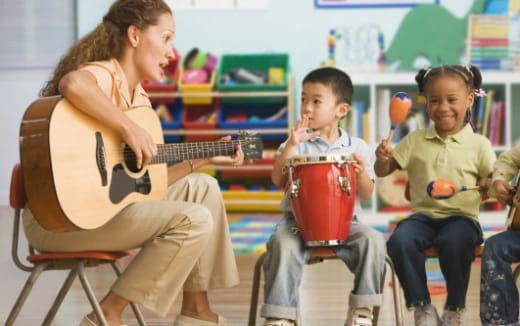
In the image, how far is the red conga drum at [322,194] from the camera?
102 inches

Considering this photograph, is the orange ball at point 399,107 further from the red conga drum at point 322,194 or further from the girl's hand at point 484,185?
the girl's hand at point 484,185

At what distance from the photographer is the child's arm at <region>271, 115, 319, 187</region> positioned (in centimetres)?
267

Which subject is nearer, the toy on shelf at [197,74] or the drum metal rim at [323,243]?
the drum metal rim at [323,243]

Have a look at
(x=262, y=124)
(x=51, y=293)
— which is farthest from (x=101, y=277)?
(x=262, y=124)

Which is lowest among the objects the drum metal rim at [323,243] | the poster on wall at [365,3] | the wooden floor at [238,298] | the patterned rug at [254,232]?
the patterned rug at [254,232]

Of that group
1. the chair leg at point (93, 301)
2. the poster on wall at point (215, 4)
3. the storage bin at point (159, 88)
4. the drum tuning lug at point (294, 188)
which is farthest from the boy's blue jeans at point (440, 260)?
the poster on wall at point (215, 4)

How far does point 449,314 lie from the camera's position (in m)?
2.69

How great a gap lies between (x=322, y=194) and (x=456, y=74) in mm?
611

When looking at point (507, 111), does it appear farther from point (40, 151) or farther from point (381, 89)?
point (40, 151)

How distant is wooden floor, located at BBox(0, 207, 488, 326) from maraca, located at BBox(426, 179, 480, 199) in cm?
56

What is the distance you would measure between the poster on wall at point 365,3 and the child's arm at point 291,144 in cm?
425

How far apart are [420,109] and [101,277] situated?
9.77 feet

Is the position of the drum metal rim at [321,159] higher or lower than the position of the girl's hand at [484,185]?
higher

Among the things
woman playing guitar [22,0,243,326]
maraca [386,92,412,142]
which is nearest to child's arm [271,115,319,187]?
woman playing guitar [22,0,243,326]
